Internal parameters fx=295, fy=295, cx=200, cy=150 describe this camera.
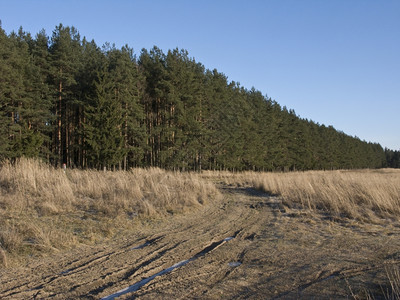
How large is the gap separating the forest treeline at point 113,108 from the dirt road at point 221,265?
82.4 feet

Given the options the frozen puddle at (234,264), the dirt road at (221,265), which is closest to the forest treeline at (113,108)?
the dirt road at (221,265)

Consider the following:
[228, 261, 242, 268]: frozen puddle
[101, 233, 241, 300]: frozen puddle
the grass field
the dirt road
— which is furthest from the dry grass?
[228, 261, 242, 268]: frozen puddle

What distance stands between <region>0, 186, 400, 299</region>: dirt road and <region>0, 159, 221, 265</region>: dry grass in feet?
2.03

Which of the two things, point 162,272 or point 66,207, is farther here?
point 66,207

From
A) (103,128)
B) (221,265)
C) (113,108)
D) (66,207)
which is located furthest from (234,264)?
(113,108)

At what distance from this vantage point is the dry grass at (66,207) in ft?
17.3

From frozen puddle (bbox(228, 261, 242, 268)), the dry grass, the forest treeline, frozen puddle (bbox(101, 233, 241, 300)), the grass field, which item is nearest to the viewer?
frozen puddle (bbox(101, 233, 241, 300))

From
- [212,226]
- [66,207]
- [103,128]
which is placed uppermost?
[103,128]

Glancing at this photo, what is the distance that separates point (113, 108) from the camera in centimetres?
3142

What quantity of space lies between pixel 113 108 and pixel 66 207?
24910mm

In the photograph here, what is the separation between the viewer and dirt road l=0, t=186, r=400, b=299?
11.2 feet

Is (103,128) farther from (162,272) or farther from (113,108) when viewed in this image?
(162,272)

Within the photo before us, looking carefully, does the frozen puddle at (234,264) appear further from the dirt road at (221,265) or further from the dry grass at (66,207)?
the dry grass at (66,207)

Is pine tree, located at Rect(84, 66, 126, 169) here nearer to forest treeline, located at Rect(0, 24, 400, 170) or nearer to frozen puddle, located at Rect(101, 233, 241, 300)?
forest treeline, located at Rect(0, 24, 400, 170)
